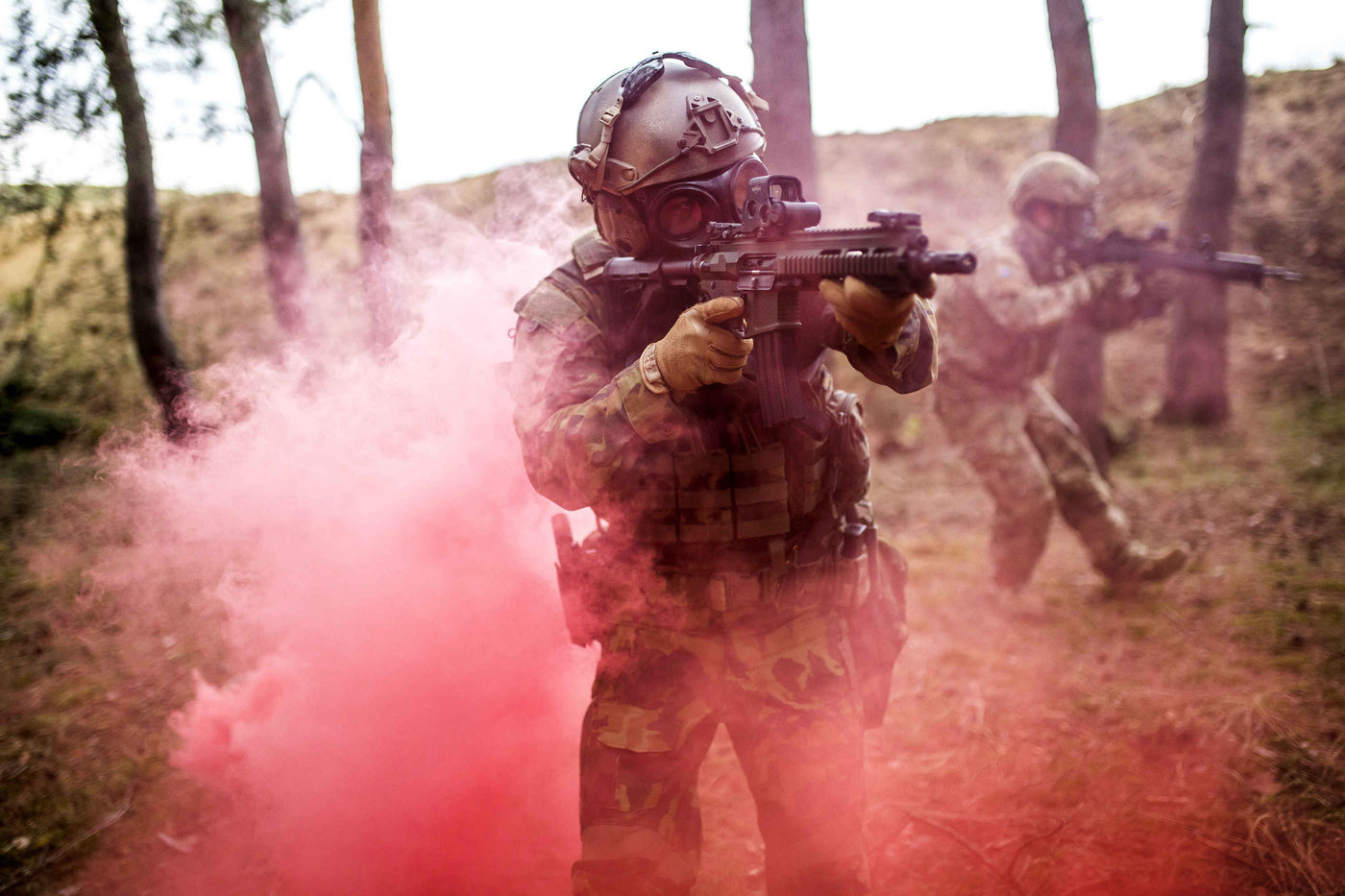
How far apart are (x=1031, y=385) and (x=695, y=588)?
4.20 m

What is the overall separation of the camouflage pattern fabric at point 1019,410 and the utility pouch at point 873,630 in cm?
306

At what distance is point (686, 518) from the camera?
95.1 inches

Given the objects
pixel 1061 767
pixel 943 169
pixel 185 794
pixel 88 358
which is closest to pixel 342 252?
pixel 88 358

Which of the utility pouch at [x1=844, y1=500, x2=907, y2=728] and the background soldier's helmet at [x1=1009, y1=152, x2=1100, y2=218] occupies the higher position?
the background soldier's helmet at [x1=1009, y1=152, x2=1100, y2=218]

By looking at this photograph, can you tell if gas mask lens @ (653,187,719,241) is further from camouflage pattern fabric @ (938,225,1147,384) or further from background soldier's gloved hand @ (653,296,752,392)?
camouflage pattern fabric @ (938,225,1147,384)

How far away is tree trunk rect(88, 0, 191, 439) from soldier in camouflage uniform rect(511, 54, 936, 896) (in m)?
4.37

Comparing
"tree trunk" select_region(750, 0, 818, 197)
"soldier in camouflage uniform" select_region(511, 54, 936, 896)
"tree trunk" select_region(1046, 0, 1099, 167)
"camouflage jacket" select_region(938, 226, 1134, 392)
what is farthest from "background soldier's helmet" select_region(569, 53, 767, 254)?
"tree trunk" select_region(1046, 0, 1099, 167)

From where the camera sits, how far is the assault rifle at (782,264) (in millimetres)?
1684

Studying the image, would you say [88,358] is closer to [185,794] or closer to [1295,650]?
[185,794]

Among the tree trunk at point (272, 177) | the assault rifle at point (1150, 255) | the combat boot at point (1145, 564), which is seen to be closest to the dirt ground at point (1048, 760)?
the combat boot at point (1145, 564)

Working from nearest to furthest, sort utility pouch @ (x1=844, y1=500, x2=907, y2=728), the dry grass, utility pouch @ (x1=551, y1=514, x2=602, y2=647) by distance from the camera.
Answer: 1. utility pouch @ (x1=551, y1=514, x2=602, y2=647)
2. utility pouch @ (x1=844, y1=500, x2=907, y2=728)
3. the dry grass

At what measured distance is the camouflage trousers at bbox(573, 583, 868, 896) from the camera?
2.23 meters

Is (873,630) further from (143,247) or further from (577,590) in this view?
(143,247)

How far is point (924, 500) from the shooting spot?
8352 millimetres
